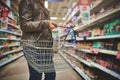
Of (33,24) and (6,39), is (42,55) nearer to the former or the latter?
(33,24)

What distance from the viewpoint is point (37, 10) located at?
175 cm

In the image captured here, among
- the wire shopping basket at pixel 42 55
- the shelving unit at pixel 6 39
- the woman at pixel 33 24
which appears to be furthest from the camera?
the shelving unit at pixel 6 39

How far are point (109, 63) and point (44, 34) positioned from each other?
127 cm

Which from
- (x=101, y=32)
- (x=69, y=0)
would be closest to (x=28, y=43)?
(x=101, y=32)

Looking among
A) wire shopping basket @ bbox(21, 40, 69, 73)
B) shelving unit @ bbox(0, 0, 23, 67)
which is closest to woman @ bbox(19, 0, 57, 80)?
wire shopping basket @ bbox(21, 40, 69, 73)

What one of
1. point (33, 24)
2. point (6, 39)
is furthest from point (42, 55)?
point (6, 39)

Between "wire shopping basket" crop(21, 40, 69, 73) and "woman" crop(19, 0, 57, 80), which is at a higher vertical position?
"woman" crop(19, 0, 57, 80)

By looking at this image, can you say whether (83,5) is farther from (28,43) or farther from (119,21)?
(28,43)

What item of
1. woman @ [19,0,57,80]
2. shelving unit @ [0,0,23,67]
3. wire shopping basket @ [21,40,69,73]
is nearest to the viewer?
wire shopping basket @ [21,40,69,73]

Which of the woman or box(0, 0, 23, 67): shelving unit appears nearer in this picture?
the woman

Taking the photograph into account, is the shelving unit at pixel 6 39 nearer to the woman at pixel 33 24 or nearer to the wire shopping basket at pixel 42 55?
the woman at pixel 33 24

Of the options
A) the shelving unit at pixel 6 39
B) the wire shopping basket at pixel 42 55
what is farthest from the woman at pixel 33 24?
the shelving unit at pixel 6 39

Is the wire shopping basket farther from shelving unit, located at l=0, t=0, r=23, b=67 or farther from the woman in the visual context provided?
shelving unit, located at l=0, t=0, r=23, b=67

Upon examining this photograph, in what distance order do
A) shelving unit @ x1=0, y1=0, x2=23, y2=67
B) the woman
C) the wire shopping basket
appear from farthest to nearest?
shelving unit @ x1=0, y1=0, x2=23, y2=67 → the woman → the wire shopping basket
